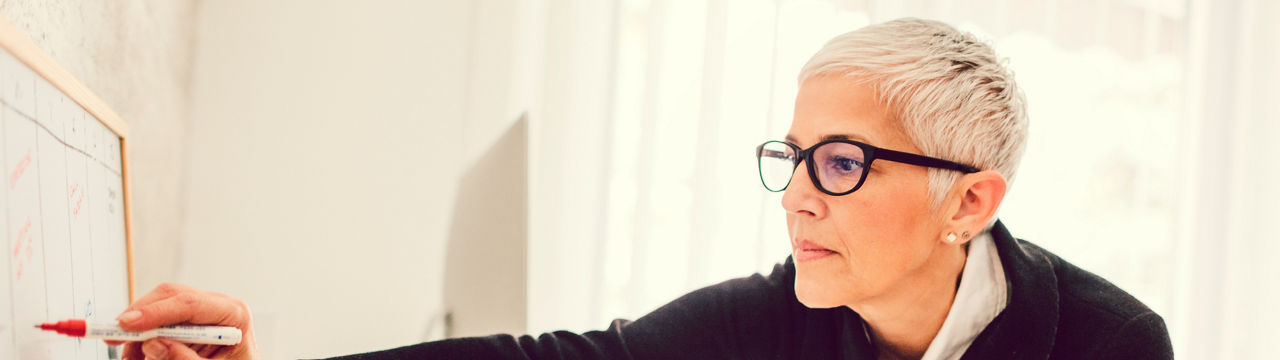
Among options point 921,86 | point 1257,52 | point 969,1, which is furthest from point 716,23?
point 1257,52

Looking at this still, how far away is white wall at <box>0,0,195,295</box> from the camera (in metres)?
0.82

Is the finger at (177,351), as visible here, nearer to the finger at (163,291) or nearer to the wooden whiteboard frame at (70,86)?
the finger at (163,291)

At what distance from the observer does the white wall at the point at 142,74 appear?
0.82m

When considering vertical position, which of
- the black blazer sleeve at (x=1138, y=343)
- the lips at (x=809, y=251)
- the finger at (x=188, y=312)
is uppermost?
the finger at (x=188, y=312)

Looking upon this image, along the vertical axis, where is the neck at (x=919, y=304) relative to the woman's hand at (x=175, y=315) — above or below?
below

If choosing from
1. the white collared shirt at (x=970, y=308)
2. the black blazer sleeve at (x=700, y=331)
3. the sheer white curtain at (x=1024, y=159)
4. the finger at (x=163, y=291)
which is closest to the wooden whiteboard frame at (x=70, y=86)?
the finger at (x=163, y=291)

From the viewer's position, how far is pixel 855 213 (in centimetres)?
111

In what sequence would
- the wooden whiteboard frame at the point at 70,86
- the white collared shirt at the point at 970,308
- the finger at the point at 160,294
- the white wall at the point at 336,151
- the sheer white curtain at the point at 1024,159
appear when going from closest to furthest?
the wooden whiteboard frame at the point at 70,86 → the finger at the point at 160,294 → the white collared shirt at the point at 970,308 → the white wall at the point at 336,151 → the sheer white curtain at the point at 1024,159

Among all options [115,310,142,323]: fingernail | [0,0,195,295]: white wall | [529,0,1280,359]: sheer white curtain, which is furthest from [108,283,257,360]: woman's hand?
[529,0,1280,359]: sheer white curtain

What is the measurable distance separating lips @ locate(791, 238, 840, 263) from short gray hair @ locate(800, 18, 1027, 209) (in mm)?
166

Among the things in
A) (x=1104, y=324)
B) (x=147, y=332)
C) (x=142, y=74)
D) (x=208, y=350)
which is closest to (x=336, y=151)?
(x=142, y=74)

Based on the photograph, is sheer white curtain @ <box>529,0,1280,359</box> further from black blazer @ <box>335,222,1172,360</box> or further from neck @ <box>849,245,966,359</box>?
neck @ <box>849,245,966,359</box>

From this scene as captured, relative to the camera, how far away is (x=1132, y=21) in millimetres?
2430

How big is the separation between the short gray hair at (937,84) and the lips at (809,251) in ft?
0.54
